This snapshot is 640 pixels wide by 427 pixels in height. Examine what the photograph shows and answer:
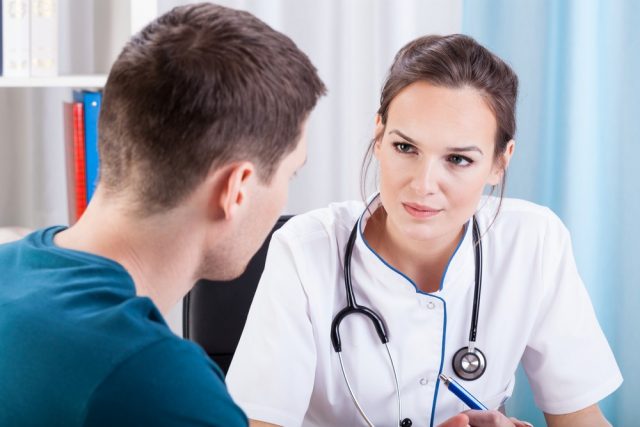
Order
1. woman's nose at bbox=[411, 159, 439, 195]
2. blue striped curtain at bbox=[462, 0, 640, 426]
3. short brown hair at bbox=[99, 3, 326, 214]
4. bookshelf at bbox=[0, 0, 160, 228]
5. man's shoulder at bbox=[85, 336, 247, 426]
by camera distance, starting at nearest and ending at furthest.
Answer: man's shoulder at bbox=[85, 336, 247, 426], short brown hair at bbox=[99, 3, 326, 214], woman's nose at bbox=[411, 159, 439, 195], blue striped curtain at bbox=[462, 0, 640, 426], bookshelf at bbox=[0, 0, 160, 228]

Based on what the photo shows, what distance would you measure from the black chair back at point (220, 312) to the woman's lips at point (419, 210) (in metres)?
0.35

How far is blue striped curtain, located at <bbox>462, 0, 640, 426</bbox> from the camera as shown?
2088 millimetres

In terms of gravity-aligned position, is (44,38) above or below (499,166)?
above

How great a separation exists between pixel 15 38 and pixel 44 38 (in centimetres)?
6

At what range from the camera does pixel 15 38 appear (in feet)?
6.56

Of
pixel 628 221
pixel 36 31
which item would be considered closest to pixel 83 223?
pixel 36 31

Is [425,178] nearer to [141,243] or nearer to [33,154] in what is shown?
[141,243]

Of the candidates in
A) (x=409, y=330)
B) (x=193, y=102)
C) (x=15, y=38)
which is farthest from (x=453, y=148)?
(x=15, y=38)

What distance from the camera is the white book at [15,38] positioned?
1.98 m

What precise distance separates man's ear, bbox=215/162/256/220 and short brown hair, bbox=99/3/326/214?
0.01 m

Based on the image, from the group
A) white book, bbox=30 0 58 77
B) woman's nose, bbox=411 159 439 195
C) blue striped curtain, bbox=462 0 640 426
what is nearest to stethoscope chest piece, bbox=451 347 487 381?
woman's nose, bbox=411 159 439 195

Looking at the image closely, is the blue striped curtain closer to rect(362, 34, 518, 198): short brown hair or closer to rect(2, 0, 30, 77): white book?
rect(362, 34, 518, 198): short brown hair

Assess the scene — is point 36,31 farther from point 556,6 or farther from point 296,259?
point 556,6

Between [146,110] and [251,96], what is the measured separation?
0.34 feet
